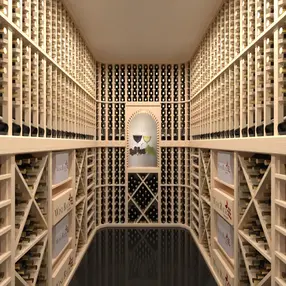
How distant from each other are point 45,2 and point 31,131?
117cm

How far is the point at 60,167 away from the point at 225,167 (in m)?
1.76

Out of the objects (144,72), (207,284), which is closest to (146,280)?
(207,284)

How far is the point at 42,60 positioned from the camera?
2.99 m

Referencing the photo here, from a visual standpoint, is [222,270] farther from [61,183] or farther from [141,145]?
[141,145]

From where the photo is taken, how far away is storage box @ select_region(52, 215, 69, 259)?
3512mm

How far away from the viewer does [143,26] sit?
4391mm

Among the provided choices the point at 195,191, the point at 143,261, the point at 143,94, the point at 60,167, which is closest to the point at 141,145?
the point at 143,94

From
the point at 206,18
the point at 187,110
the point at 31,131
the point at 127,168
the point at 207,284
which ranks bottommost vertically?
the point at 207,284

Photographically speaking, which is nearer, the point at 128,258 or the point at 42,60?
the point at 42,60

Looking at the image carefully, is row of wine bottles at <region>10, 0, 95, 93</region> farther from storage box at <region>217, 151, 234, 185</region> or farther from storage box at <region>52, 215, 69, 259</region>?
storage box at <region>217, 151, 234, 185</region>

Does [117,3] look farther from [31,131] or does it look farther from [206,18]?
[31,131]

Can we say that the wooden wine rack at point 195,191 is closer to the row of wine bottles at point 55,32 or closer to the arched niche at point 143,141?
the arched niche at point 143,141

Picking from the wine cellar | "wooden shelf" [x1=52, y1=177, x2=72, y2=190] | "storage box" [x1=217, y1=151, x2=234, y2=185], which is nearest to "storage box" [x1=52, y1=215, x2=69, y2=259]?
the wine cellar

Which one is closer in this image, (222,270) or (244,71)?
(244,71)
